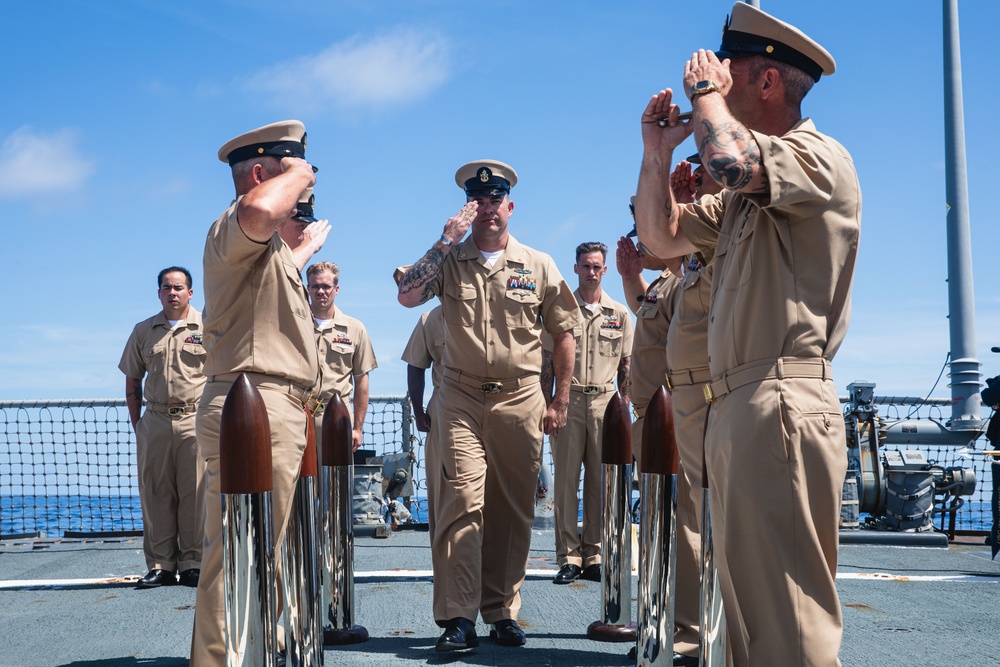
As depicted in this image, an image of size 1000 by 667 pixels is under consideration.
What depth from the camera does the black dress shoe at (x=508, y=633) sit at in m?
4.98

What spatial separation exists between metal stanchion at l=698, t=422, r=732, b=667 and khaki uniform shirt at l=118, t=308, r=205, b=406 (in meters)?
5.73

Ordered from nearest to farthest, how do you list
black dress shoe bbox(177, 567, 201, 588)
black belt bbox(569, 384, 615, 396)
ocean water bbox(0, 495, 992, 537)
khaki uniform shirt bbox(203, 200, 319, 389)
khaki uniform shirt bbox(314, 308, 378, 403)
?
khaki uniform shirt bbox(203, 200, 319, 389) < black dress shoe bbox(177, 567, 201, 588) < black belt bbox(569, 384, 615, 396) < khaki uniform shirt bbox(314, 308, 378, 403) < ocean water bbox(0, 495, 992, 537)

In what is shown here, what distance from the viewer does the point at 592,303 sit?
8781 mm

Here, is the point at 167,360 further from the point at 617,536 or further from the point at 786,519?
the point at 786,519

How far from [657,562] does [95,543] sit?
27.8 feet

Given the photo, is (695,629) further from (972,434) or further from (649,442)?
(972,434)

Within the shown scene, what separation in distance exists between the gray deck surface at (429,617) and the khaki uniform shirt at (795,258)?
237cm

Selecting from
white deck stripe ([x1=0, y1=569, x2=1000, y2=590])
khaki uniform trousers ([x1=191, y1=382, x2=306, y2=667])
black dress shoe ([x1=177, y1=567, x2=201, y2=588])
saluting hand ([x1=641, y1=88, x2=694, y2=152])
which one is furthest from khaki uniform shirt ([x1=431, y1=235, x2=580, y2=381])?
black dress shoe ([x1=177, y1=567, x2=201, y2=588])

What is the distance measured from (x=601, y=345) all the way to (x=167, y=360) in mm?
3713

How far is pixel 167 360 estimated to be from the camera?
8117 millimetres

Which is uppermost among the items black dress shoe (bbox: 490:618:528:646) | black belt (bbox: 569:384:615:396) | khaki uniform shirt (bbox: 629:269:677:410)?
khaki uniform shirt (bbox: 629:269:677:410)

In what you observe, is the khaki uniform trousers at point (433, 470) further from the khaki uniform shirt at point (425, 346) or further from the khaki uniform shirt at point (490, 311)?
the khaki uniform shirt at point (425, 346)

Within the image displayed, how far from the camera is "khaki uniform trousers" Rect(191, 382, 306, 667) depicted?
363 centimetres

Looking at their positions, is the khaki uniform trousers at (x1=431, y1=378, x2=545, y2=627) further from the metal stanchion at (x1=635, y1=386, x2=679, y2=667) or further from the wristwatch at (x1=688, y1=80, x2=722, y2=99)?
the wristwatch at (x1=688, y1=80, x2=722, y2=99)
